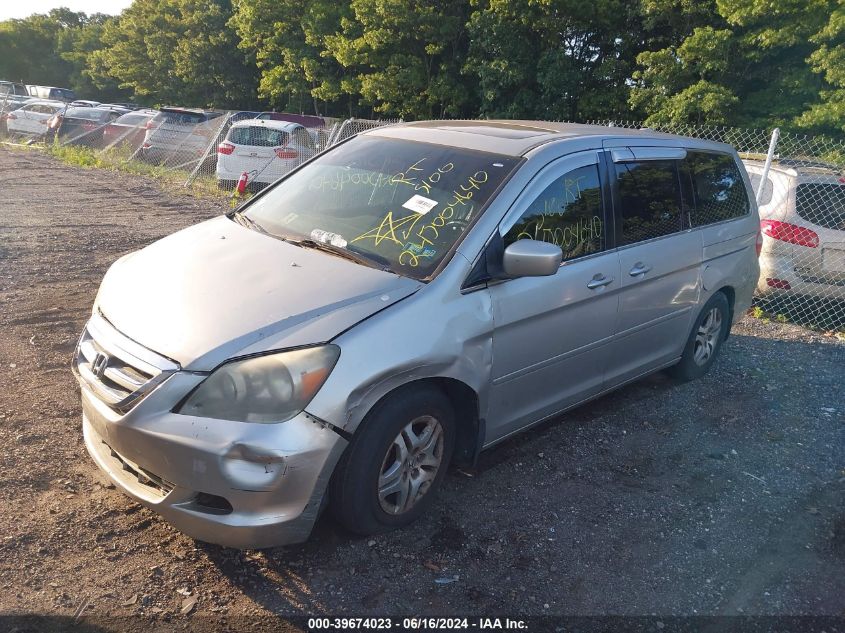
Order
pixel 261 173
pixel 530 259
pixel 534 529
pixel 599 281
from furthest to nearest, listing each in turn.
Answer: pixel 261 173
pixel 599 281
pixel 534 529
pixel 530 259

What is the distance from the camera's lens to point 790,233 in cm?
761

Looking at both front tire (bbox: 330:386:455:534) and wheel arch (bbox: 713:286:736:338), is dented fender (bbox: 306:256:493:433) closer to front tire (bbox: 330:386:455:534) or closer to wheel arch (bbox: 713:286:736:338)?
front tire (bbox: 330:386:455:534)

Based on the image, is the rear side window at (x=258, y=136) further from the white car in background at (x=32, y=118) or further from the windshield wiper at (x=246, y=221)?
the white car in background at (x=32, y=118)

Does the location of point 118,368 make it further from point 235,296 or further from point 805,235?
point 805,235

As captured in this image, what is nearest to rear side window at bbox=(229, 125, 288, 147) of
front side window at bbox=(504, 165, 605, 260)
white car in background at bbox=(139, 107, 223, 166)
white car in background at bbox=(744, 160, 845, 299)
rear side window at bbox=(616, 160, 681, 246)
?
white car in background at bbox=(139, 107, 223, 166)

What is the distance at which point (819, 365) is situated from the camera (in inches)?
250

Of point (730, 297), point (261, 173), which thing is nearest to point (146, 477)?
point (730, 297)

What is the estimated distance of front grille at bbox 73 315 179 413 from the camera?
9.00ft

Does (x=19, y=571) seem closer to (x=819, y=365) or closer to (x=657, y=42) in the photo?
(x=819, y=365)

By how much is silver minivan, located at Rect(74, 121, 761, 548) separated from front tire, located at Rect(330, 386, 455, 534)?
1 centimetres

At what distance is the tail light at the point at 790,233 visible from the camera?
7461 millimetres

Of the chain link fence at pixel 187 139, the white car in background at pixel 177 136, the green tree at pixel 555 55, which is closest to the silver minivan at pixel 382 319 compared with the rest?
the chain link fence at pixel 187 139

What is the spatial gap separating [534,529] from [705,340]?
2797mm

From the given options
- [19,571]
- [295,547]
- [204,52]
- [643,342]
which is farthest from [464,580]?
[204,52]
